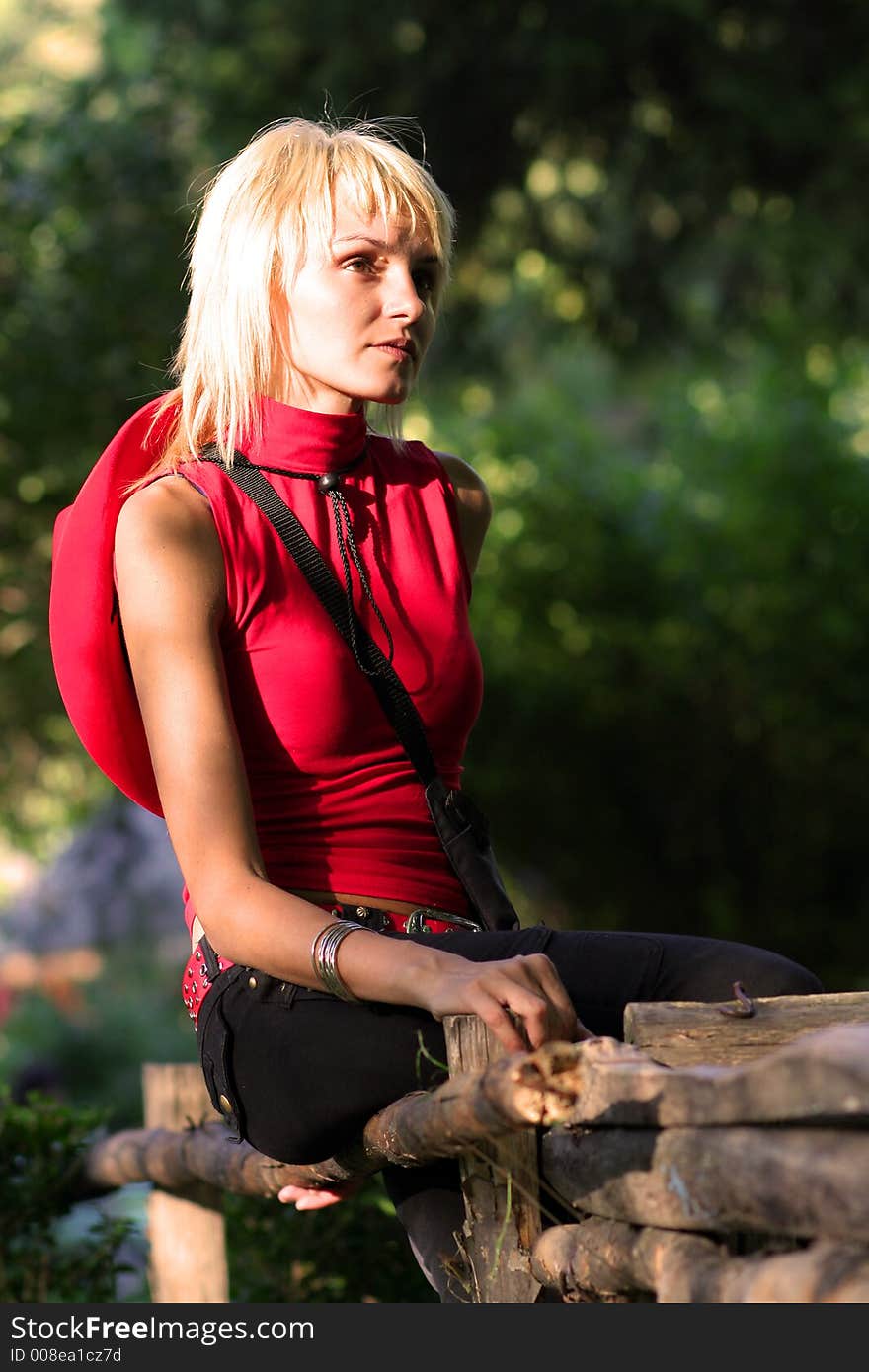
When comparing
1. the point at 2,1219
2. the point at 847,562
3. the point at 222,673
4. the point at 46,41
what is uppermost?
the point at 46,41

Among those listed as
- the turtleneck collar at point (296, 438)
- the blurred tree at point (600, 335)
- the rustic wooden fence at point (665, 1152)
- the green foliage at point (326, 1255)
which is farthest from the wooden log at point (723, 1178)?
the blurred tree at point (600, 335)

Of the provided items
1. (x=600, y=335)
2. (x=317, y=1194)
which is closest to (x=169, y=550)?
(x=317, y=1194)

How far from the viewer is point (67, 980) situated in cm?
1155

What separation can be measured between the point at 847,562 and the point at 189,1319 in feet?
28.4

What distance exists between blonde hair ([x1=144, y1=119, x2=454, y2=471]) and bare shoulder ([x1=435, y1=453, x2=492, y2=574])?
1.29ft

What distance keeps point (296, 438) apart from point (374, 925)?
720 mm

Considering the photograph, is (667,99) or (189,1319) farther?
(667,99)

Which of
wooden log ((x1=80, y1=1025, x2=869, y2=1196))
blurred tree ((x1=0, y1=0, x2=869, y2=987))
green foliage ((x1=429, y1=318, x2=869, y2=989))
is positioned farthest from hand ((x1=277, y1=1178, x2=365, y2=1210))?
green foliage ((x1=429, y1=318, x2=869, y2=989))

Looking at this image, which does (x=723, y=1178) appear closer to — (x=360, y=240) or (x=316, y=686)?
(x=316, y=686)

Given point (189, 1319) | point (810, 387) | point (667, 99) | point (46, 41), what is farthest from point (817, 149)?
point (46, 41)

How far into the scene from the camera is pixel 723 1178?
5.09ft

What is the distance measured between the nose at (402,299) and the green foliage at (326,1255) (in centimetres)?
254

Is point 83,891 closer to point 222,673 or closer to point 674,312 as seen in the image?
point 674,312

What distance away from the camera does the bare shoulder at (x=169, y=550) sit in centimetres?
225
